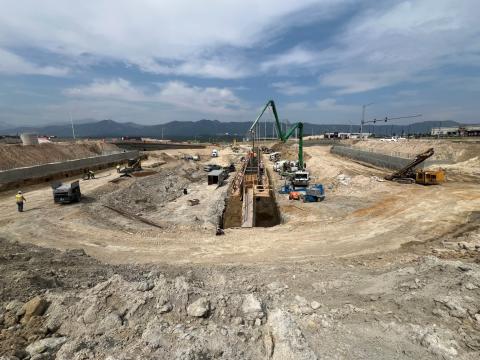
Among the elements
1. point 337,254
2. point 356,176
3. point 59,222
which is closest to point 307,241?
point 337,254

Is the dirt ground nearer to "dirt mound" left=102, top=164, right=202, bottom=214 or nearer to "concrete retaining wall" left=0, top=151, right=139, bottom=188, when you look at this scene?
"dirt mound" left=102, top=164, right=202, bottom=214

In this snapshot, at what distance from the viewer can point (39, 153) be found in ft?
160

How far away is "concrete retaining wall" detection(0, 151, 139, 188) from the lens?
33.4 metres

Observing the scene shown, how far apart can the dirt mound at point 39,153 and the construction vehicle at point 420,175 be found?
54206mm

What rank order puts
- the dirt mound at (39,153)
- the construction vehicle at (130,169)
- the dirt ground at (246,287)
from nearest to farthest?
the dirt ground at (246,287)
the dirt mound at (39,153)
the construction vehicle at (130,169)

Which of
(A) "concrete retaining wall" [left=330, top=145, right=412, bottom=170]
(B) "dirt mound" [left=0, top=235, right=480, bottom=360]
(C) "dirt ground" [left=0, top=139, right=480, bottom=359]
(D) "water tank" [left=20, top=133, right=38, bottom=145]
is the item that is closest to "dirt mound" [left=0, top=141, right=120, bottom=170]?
(D) "water tank" [left=20, top=133, right=38, bottom=145]

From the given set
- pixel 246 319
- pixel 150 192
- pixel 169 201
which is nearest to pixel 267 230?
pixel 246 319

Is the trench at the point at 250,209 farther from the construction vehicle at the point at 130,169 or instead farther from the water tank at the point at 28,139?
the water tank at the point at 28,139

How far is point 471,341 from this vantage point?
282 inches

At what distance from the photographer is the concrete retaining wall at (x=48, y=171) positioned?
33406 mm

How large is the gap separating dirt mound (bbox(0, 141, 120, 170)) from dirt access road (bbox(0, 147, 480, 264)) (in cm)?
1548

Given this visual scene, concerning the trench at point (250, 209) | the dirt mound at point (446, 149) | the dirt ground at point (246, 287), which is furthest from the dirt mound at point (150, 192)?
the dirt mound at point (446, 149)

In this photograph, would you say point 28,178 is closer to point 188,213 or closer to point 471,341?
point 188,213

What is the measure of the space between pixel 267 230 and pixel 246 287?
11994 millimetres
